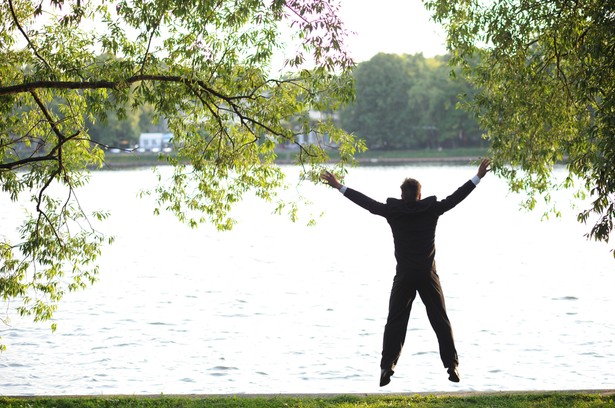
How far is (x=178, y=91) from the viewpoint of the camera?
12.2 m

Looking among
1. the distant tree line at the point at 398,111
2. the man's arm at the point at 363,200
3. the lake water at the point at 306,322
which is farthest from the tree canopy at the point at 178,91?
the distant tree line at the point at 398,111

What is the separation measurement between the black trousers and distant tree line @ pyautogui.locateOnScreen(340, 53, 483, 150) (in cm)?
12196

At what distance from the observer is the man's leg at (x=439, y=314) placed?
8281mm

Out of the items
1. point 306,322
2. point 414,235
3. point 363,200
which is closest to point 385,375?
point 414,235

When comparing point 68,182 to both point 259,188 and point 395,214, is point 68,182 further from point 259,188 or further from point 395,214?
point 395,214

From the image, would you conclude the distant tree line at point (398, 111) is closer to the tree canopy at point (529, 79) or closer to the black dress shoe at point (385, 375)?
the tree canopy at point (529, 79)

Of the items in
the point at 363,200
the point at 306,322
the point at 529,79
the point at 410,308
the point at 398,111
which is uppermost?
the point at 398,111

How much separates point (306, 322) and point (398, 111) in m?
113

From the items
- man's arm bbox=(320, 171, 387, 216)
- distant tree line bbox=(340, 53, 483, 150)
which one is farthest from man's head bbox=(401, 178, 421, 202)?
distant tree line bbox=(340, 53, 483, 150)

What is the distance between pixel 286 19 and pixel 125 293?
720 inches

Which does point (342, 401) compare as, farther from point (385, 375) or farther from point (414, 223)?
point (414, 223)

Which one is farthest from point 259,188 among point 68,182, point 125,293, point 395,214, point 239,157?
point 125,293

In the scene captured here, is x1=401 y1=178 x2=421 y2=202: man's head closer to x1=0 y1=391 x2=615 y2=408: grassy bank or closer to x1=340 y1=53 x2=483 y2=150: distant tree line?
x1=0 y1=391 x2=615 y2=408: grassy bank

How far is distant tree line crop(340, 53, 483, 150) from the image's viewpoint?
130 meters
